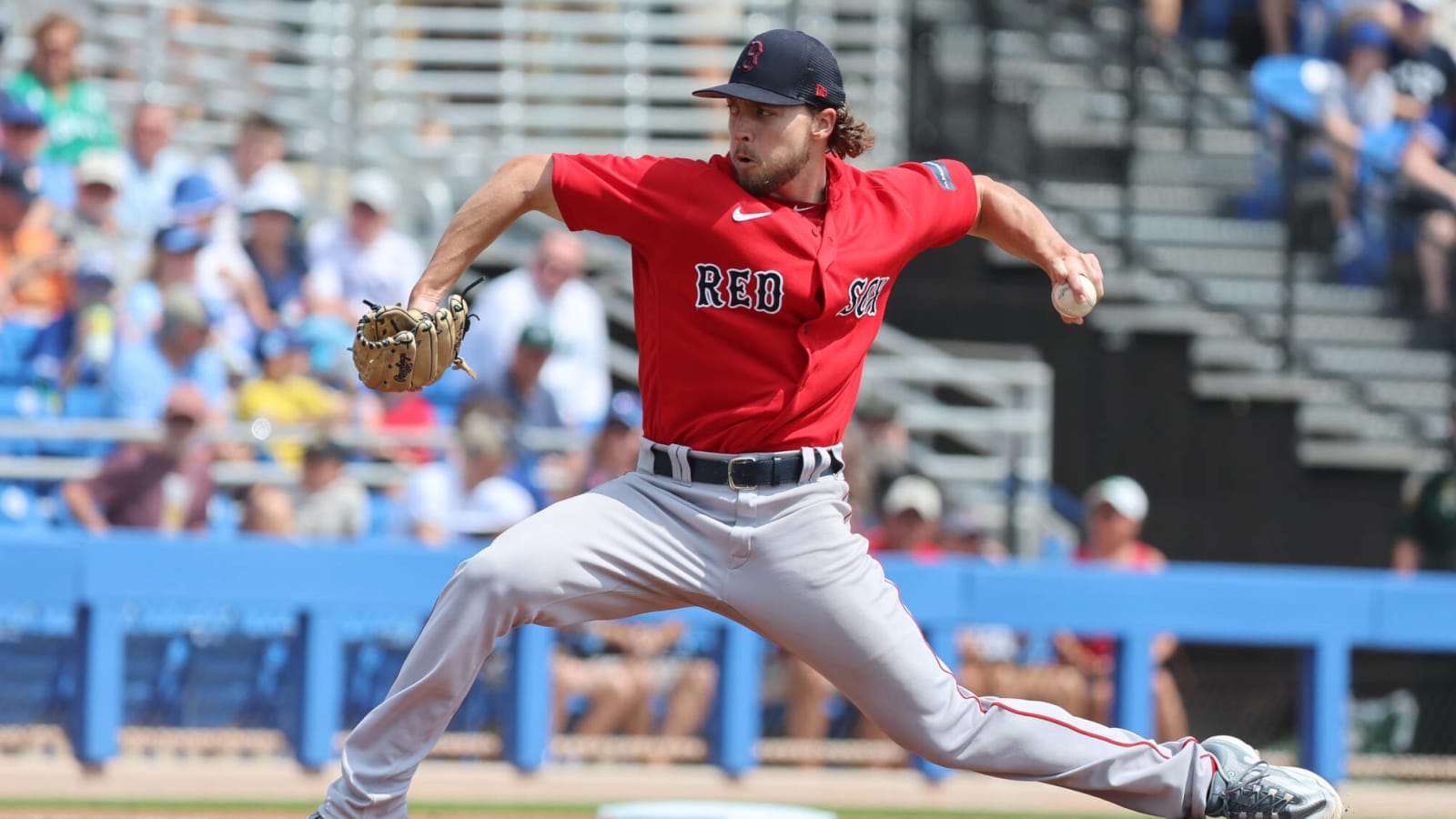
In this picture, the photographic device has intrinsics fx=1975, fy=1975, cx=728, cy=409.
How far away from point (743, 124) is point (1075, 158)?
345 inches

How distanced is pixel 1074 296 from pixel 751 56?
96 centimetres

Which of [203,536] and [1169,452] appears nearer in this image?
[203,536]

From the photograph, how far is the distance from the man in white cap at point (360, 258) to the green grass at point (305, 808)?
126 inches

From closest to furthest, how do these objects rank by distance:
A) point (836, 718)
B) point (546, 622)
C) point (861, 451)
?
point (546, 622) → point (836, 718) → point (861, 451)

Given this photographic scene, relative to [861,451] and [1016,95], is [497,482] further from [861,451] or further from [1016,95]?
[1016,95]

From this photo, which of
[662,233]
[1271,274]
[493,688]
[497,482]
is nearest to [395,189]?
[497,482]

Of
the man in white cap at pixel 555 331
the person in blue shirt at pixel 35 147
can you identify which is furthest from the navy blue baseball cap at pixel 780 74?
the person in blue shirt at pixel 35 147

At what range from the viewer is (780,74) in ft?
15.1

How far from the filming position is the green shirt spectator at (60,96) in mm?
10570

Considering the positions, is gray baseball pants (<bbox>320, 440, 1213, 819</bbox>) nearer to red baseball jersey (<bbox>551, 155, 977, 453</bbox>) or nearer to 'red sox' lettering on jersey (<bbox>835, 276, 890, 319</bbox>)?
red baseball jersey (<bbox>551, 155, 977, 453</bbox>)

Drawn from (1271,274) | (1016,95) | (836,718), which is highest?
(1016,95)

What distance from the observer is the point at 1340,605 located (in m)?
9.15

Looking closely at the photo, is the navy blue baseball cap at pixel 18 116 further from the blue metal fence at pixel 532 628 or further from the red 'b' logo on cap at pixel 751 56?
the red 'b' logo on cap at pixel 751 56

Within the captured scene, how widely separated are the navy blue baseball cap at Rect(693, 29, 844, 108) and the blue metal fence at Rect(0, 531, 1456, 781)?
418 cm
